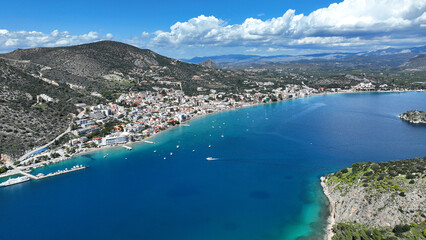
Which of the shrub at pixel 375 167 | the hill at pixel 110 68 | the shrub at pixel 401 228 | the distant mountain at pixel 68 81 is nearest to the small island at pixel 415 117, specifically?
the shrub at pixel 375 167

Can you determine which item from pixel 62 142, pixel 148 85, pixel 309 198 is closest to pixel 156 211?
pixel 309 198

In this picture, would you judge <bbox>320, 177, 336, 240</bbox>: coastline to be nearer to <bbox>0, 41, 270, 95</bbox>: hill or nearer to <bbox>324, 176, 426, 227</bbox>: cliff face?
<bbox>324, 176, 426, 227</bbox>: cliff face

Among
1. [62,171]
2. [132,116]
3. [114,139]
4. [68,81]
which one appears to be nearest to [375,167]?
[62,171]

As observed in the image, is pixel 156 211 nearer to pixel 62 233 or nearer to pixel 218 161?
pixel 62 233

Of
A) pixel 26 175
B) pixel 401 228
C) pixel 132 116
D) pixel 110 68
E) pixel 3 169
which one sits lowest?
pixel 401 228

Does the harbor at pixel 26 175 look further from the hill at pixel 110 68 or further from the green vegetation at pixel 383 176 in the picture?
the hill at pixel 110 68

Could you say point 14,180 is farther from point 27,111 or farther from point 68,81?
point 68,81

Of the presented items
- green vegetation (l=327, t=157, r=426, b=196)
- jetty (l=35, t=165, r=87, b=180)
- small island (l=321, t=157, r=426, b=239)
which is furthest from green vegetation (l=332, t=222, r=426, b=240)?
jetty (l=35, t=165, r=87, b=180)
